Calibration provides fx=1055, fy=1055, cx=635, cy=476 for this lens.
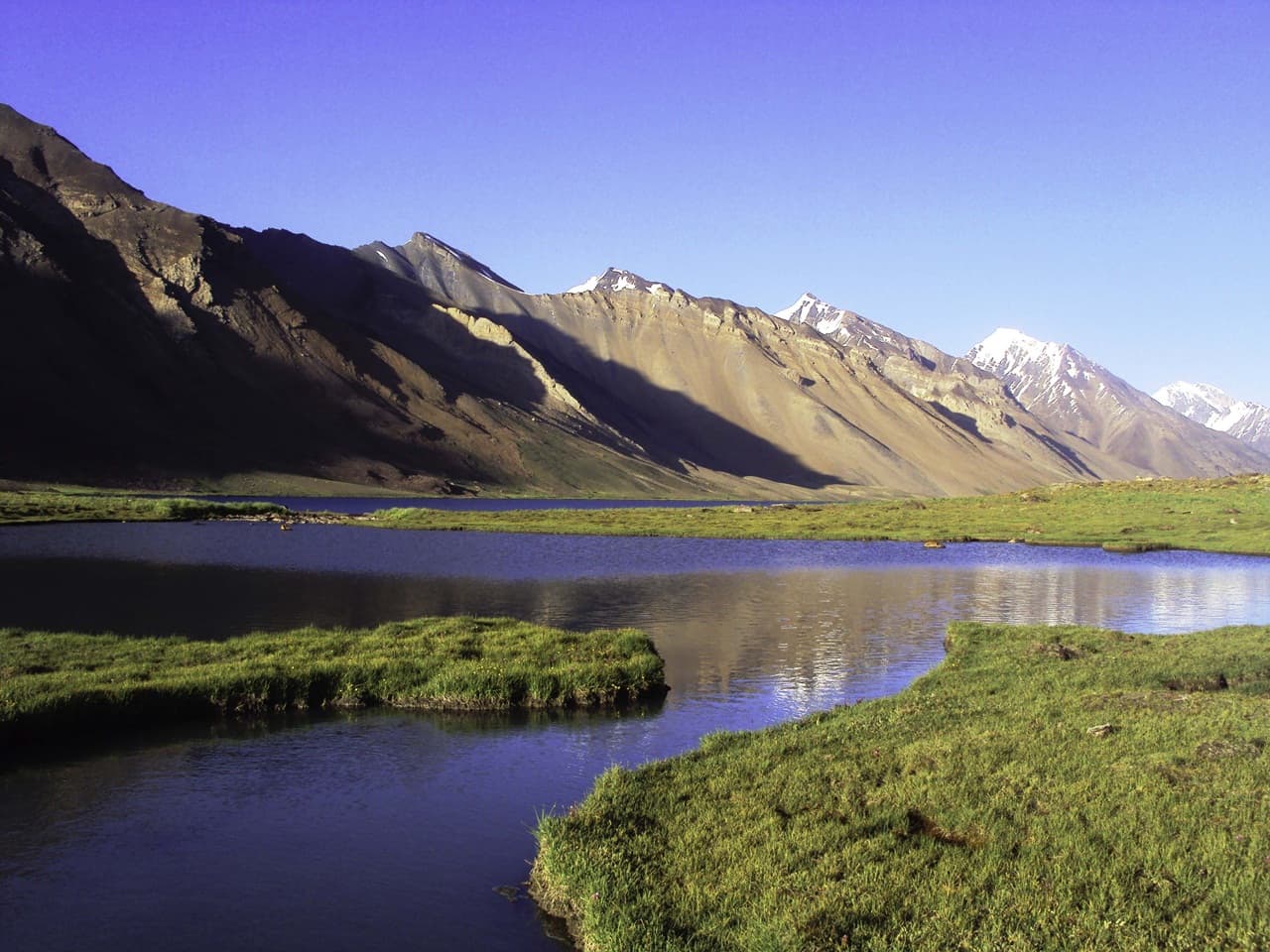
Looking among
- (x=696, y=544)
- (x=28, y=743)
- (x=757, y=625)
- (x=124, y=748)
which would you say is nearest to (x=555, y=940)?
(x=124, y=748)

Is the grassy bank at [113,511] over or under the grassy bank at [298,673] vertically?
under

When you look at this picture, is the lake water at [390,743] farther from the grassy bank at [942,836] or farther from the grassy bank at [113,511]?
the grassy bank at [113,511]

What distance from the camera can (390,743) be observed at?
929 inches

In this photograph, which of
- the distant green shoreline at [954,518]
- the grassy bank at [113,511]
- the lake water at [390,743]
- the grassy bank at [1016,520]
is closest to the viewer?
the lake water at [390,743]

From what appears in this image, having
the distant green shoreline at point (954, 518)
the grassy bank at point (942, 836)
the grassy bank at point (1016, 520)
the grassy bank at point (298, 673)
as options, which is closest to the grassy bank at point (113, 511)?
the distant green shoreline at point (954, 518)

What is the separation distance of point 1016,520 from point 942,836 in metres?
102

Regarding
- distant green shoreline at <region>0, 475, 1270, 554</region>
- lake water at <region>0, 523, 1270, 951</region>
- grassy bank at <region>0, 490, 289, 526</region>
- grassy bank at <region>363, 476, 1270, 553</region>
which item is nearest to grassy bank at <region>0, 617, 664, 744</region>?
lake water at <region>0, 523, 1270, 951</region>

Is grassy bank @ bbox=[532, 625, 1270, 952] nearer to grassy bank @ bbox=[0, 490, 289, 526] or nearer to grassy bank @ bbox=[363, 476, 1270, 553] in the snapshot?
grassy bank @ bbox=[363, 476, 1270, 553]

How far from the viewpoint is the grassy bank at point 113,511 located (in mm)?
98562

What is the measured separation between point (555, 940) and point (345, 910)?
3141mm

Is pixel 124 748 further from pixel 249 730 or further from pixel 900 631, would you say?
pixel 900 631

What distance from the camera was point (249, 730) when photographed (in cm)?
2448

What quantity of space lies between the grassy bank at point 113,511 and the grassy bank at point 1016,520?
15695 mm

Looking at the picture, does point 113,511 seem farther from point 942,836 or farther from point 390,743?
point 942,836
